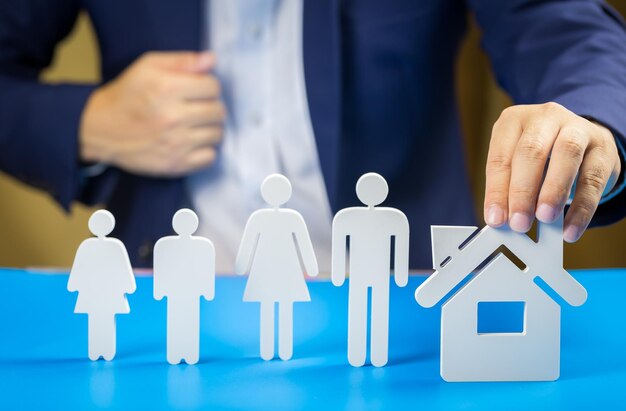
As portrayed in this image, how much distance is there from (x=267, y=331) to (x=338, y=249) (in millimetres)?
99

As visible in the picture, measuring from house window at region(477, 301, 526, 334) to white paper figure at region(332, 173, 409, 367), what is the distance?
0.13 m

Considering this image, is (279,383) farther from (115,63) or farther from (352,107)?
(115,63)

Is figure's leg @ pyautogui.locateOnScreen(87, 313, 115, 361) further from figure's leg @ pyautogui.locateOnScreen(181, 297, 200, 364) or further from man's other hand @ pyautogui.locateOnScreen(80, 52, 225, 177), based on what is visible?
man's other hand @ pyautogui.locateOnScreen(80, 52, 225, 177)

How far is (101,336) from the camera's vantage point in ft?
2.29

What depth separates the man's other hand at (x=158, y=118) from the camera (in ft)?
3.98

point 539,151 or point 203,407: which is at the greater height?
point 539,151

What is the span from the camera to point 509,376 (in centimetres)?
67

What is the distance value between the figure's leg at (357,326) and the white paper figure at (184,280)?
123 millimetres

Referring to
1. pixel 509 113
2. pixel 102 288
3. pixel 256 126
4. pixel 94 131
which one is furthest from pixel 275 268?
pixel 94 131

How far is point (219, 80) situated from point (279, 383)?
27.8 inches

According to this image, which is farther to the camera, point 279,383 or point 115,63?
point 115,63

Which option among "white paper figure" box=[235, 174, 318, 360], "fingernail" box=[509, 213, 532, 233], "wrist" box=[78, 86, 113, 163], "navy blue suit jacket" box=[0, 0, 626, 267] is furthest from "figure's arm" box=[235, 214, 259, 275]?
"wrist" box=[78, 86, 113, 163]

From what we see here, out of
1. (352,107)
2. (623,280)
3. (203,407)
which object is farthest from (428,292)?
(352,107)

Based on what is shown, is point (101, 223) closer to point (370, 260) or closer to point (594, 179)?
point (370, 260)
